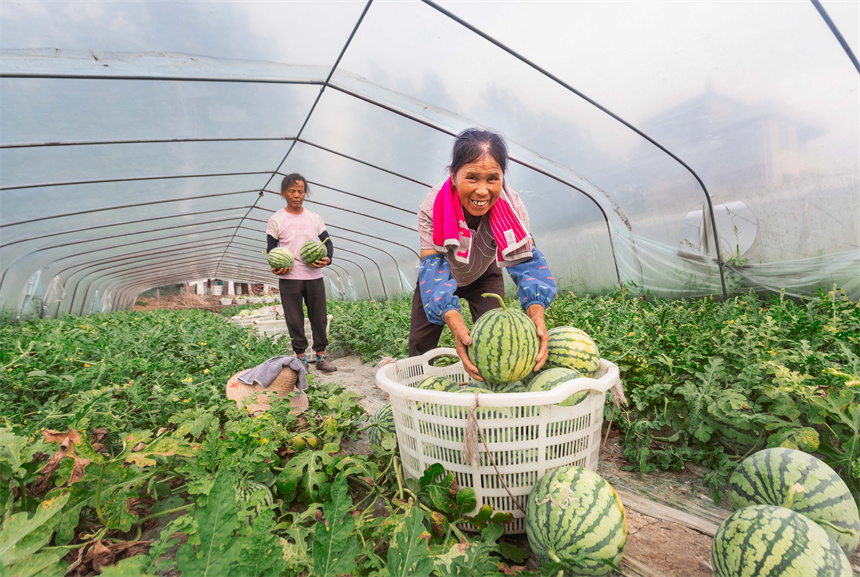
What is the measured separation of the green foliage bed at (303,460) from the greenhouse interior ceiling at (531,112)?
100 inches

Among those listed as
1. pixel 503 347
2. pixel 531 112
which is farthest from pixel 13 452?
pixel 531 112

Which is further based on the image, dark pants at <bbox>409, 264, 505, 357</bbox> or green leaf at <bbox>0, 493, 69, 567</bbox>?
dark pants at <bbox>409, 264, 505, 357</bbox>

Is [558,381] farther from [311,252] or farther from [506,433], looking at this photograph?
[311,252]

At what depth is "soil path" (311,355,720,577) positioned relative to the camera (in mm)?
1374

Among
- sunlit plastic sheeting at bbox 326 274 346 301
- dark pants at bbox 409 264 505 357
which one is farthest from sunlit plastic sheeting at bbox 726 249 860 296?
sunlit plastic sheeting at bbox 326 274 346 301

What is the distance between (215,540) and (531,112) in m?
5.79

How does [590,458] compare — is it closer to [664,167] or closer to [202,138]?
[664,167]

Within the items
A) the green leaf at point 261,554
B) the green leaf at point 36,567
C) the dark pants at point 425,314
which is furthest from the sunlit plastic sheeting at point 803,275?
the green leaf at point 36,567

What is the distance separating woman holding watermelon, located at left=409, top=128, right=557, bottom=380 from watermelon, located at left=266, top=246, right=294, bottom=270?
2.38 m

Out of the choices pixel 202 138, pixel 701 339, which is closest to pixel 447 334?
pixel 701 339

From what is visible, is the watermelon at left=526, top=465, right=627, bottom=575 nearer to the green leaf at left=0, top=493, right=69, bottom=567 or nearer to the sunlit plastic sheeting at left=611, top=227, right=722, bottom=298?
the green leaf at left=0, top=493, right=69, bottom=567

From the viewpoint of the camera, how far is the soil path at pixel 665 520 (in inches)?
54.1

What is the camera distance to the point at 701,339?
101 inches

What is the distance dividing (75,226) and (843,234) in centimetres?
Answer: 1432
